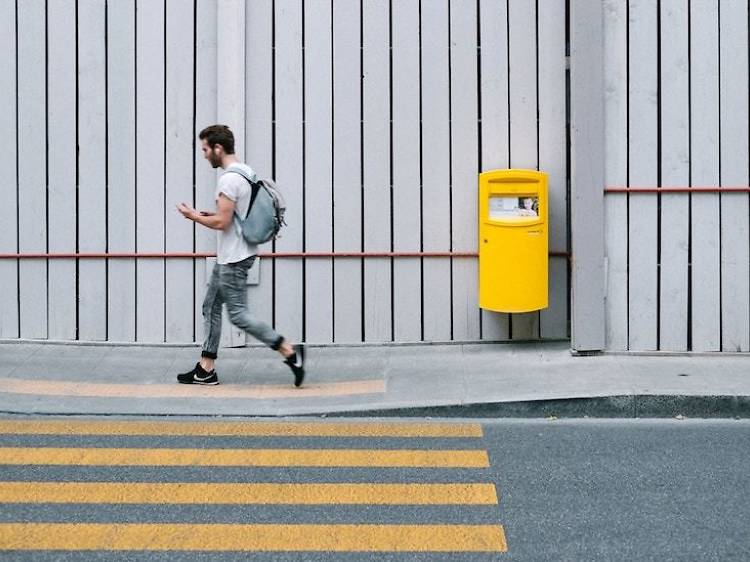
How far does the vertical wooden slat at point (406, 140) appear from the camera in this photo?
418 inches

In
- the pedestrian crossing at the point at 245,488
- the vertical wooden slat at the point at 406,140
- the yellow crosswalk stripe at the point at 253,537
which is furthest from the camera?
the vertical wooden slat at the point at 406,140

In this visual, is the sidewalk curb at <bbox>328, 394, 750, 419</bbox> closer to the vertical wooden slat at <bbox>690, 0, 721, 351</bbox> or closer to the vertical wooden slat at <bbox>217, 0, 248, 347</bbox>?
the vertical wooden slat at <bbox>690, 0, 721, 351</bbox>

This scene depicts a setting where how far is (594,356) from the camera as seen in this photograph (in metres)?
10.1

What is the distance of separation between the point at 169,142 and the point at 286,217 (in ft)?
3.78

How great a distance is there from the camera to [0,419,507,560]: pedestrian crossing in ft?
18.8

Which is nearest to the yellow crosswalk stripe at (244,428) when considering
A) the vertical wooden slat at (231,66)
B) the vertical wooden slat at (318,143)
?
the vertical wooden slat at (231,66)

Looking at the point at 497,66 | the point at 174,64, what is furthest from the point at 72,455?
the point at 497,66

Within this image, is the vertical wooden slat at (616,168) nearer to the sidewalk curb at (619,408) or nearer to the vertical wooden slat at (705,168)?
the vertical wooden slat at (705,168)

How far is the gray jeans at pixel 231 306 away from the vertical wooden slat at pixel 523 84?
258 centimetres

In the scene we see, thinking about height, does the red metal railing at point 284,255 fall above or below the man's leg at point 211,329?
above

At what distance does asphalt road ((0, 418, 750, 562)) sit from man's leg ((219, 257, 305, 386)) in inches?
37.2

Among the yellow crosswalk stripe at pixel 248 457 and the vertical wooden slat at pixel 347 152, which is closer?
the yellow crosswalk stripe at pixel 248 457

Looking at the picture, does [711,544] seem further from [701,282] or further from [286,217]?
[286,217]

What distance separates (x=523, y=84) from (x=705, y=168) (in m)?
1.61
